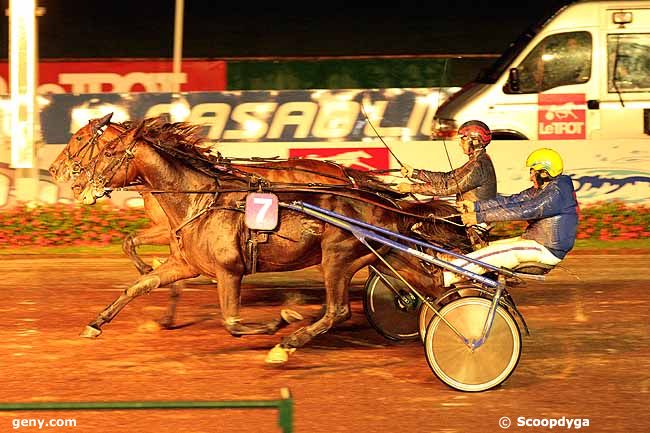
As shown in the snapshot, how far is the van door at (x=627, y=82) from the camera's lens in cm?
1645

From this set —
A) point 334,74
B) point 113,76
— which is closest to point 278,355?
point 113,76

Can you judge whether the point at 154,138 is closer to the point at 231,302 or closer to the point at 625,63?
the point at 231,302

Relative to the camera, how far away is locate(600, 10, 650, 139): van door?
16453 mm

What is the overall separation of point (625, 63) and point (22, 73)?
319 inches

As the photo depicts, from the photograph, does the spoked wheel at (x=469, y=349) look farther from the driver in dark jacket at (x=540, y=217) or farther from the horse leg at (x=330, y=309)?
the horse leg at (x=330, y=309)

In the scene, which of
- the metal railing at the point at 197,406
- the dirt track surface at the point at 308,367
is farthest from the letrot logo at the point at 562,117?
the metal railing at the point at 197,406

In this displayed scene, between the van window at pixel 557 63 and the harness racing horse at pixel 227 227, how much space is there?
826 centimetres

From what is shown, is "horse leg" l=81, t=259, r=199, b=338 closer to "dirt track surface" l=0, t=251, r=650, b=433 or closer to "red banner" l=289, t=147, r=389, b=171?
"dirt track surface" l=0, t=251, r=650, b=433

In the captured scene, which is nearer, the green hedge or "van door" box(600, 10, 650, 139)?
the green hedge

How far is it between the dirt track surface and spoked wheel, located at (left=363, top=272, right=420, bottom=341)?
0.38ft

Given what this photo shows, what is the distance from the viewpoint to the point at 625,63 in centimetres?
1658

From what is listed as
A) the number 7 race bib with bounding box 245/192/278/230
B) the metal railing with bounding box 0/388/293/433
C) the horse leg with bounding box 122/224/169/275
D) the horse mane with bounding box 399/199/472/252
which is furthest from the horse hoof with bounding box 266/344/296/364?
the metal railing with bounding box 0/388/293/433

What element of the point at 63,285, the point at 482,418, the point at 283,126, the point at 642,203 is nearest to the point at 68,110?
the point at 283,126

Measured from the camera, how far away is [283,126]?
15930 mm
